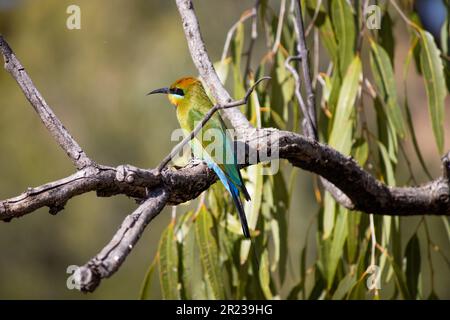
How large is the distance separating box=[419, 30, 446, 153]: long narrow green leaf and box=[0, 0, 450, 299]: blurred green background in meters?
1.66

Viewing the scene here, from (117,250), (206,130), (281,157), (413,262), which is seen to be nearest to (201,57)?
(206,130)

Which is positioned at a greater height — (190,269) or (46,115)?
(46,115)

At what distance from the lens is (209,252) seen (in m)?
1.96

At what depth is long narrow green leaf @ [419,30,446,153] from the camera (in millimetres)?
1905

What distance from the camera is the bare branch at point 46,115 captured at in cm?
109

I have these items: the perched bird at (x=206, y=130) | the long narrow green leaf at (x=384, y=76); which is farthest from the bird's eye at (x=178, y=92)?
the long narrow green leaf at (x=384, y=76)

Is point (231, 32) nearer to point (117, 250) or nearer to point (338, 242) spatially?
point (338, 242)

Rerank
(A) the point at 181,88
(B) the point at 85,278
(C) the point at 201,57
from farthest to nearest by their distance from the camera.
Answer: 1. (A) the point at 181,88
2. (C) the point at 201,57
3. (B) the point at 85,278

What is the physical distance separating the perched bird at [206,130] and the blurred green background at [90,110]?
1.38m

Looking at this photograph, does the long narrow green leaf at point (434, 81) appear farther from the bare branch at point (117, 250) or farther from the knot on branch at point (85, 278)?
the knot on branch at point (85, 278)

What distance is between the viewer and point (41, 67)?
3730 millimetres

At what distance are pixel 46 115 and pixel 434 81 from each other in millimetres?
1216

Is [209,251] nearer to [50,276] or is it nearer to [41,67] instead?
[41,67]

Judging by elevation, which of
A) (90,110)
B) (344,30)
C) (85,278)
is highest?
(344,30)
